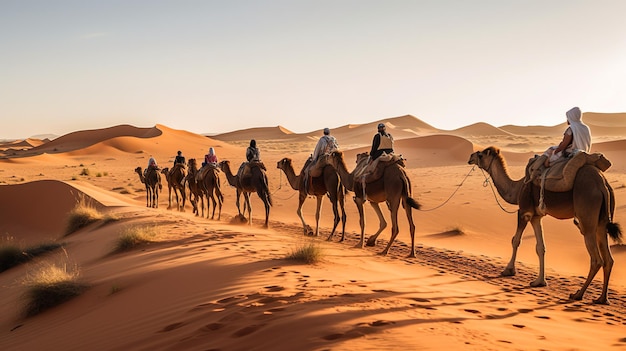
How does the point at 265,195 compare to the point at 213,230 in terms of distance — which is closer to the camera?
the point at 213,230

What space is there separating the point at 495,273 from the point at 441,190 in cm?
1758

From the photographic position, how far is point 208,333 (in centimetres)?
551

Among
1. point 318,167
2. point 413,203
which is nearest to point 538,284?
point 413,203

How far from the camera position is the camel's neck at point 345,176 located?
539 inches

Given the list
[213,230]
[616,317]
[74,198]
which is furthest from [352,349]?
[74,198]

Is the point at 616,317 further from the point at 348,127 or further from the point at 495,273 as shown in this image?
the point at 348,127

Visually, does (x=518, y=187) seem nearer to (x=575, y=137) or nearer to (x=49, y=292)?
(x=575, y=137)

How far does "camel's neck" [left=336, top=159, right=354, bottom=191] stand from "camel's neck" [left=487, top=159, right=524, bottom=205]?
3.67 m

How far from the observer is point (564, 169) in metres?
8.77

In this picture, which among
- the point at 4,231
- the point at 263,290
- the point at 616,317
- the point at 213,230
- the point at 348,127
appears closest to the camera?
the point at 263,290

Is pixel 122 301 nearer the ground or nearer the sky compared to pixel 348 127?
nearer the ground

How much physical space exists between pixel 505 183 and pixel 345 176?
4359mm

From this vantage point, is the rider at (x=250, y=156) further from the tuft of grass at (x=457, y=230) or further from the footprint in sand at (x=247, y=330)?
the footprint in sand at (x=247, y=330)

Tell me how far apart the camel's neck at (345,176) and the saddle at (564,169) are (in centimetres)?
513
